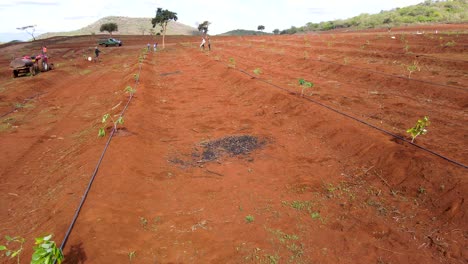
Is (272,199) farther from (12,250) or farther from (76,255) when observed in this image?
(12,250)

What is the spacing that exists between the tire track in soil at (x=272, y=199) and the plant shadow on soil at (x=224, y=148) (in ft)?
0.65

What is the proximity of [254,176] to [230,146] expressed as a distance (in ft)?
5.70

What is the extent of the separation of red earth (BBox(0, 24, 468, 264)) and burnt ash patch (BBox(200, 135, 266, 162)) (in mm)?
195

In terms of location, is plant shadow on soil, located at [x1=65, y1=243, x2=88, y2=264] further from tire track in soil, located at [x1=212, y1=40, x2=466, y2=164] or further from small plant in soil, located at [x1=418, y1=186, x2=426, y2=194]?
tire track in soil, located at [x1=212, y1=40, x2=466, y2=164]

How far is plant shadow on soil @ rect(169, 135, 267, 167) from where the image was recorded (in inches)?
296

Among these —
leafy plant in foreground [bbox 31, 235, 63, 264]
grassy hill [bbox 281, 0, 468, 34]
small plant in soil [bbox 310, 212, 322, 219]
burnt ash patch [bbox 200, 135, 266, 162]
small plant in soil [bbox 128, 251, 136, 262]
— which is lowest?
small plant in soil [bbox 310, 212, 322, 219]

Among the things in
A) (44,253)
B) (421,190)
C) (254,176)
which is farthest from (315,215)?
(44,253)

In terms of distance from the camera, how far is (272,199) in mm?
5797

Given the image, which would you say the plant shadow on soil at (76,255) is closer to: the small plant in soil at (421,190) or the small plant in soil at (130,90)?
the small plant in soil at (421,190)

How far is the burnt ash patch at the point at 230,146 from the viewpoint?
7.77 metres

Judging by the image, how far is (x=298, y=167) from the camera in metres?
7.02

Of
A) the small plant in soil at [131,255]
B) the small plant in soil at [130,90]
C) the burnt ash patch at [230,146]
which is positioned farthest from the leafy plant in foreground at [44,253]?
the small plant in soil at [130,90]

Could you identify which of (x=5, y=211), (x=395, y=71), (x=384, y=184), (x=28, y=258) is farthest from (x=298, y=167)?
(x=395, y=71)


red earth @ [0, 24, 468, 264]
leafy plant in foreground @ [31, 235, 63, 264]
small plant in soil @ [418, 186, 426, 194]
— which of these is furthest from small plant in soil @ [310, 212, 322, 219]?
leafy plant in foreground @ [31, 235, 63, 264]
